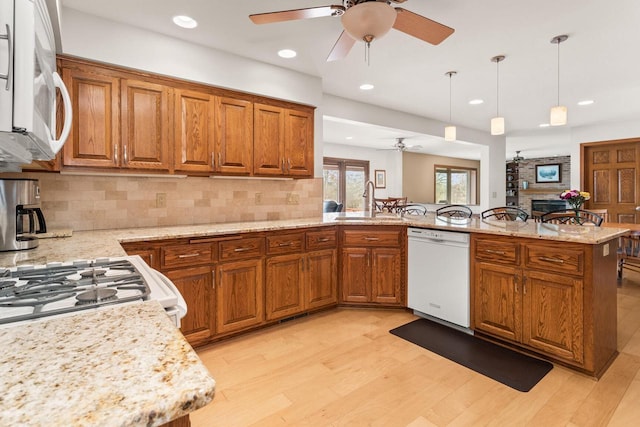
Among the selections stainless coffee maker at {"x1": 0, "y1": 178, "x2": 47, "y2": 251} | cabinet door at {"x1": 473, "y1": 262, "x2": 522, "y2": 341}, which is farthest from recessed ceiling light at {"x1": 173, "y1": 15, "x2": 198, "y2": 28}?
cabinet door at {"x1": 473, "y1": 262, "x2": 522, "y2": 341}

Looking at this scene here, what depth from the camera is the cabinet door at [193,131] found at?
2.75m

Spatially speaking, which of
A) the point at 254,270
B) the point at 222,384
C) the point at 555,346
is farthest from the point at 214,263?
the point at 555,346

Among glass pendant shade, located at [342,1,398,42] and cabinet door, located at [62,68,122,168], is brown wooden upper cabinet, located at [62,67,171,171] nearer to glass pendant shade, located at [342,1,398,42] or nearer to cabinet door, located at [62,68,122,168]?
cabinet door, located at [62,68,122,168]

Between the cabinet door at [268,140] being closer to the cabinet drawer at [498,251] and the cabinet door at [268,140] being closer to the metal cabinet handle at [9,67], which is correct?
the cabinet drawer at [498,251]

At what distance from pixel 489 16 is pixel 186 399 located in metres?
2.98

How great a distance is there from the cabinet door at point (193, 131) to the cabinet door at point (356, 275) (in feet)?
5.07

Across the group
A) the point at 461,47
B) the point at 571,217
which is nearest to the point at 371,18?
the point at 461,47

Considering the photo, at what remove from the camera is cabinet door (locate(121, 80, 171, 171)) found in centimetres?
253

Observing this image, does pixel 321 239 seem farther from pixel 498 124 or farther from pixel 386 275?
pixel 498 124

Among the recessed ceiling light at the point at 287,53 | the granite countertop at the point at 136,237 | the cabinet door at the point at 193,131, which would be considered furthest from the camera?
the recessed ceiling light at the point at 287,53

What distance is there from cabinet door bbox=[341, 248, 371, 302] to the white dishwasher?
0.41 meters

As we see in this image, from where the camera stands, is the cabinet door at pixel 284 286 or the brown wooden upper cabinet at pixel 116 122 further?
the cabinet door at pixel 284 286

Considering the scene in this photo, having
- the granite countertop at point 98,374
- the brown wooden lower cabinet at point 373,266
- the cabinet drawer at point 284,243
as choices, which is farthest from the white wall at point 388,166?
the granite countertop at point 98,374

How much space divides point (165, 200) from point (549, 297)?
10.1 ft
